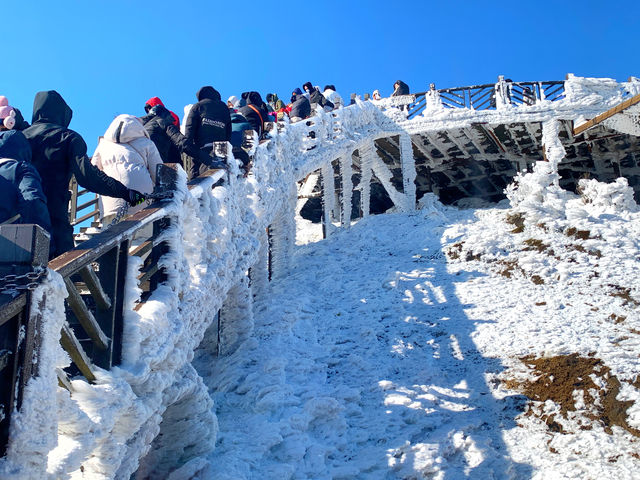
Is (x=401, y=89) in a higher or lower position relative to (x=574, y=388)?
higher

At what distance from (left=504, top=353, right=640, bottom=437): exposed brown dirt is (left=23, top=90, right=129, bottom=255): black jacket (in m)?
4.09

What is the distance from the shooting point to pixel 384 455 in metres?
4.55

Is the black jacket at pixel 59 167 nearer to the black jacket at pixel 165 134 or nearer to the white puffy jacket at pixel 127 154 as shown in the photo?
the white puffy jacket at pixel 127 154

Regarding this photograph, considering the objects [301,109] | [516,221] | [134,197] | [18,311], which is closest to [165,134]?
[134,197]

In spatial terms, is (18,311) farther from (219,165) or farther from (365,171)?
(365,171)

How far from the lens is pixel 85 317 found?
2.71 meters

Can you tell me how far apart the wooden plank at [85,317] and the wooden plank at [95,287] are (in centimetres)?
11

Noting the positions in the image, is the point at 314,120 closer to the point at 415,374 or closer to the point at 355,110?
the point at 355,110

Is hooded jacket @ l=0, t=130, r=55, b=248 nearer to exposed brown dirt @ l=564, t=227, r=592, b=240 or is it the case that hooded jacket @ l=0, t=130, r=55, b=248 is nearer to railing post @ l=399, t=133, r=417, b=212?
exposed brown dirt @ l=564, t=227, r=592, b=240

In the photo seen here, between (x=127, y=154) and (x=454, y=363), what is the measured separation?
397 centimetres

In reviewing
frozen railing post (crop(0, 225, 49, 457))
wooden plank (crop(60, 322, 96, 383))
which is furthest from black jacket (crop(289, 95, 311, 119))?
frozen railing post (crop(0, 225, 49, 457))

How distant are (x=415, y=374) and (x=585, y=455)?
1.83m

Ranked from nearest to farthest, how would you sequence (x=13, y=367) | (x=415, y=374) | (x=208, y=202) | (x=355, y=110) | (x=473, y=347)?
(x=13, y=367) < (x=208, y=202) < (x=415, y=374) < (x=473, y=347) < (x=355, y=110)

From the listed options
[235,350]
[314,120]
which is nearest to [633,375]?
[235,350]
